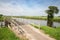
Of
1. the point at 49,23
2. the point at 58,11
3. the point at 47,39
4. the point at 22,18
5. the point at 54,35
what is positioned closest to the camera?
the point at 47,39

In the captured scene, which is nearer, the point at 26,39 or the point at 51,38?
the point at 26,39

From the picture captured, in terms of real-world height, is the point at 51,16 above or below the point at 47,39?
above

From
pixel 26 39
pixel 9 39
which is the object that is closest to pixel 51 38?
pixel 26 39

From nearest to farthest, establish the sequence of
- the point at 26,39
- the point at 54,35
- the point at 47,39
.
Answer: the point at 26,39
the point at 47,39
the point at 54,35

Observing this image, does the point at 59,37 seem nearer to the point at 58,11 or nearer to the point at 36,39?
the point at 36,39

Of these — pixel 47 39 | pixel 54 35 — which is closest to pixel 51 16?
pixel 54 35

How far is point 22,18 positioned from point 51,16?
3286mm

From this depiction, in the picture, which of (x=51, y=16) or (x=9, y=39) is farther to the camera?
(x=51, y=16)

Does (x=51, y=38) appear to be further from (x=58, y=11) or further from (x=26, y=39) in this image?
(x=58, y=11)

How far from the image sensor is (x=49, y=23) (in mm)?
8992

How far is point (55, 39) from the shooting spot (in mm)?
5398

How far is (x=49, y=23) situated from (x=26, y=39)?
424 centimetres

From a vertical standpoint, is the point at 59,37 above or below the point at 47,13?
below

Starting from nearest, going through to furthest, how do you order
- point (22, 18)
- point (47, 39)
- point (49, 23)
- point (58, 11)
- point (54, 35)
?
1. point (47, 39)
2. point (54, 35)
3. point (58, 11)
4. point (49, 23)
5. point (22, 18)
